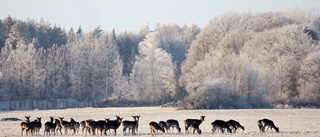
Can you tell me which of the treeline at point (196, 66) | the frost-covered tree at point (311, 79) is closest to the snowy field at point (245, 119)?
the treeline at point (196, 66)

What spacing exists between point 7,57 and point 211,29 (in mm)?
42741

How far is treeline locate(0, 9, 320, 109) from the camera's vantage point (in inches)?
1796

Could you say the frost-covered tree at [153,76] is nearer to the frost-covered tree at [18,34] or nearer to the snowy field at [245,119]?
the frost-covered tree at [18,34]

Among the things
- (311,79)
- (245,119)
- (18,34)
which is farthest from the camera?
(18,34)

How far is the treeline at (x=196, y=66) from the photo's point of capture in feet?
150

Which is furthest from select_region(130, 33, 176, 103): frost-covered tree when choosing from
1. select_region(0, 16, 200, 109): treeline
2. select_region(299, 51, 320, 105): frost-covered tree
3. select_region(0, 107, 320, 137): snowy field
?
select_region(0, 107, 320, 137): snowy field

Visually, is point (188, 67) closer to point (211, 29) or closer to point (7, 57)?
point (211, 29)

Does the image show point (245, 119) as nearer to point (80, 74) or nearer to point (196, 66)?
point (196, 66)

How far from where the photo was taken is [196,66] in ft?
175

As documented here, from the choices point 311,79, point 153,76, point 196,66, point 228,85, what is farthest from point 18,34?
point 311,79

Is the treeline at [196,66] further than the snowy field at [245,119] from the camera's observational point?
Yes

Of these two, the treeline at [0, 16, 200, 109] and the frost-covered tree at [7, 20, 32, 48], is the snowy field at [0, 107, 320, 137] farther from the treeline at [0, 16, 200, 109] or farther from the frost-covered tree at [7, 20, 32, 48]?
the frost-covered tree at [7, 20, 32, 48]

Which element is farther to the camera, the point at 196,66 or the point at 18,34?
the point at 18,34

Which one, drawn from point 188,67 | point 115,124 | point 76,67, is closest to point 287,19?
point 188,67
